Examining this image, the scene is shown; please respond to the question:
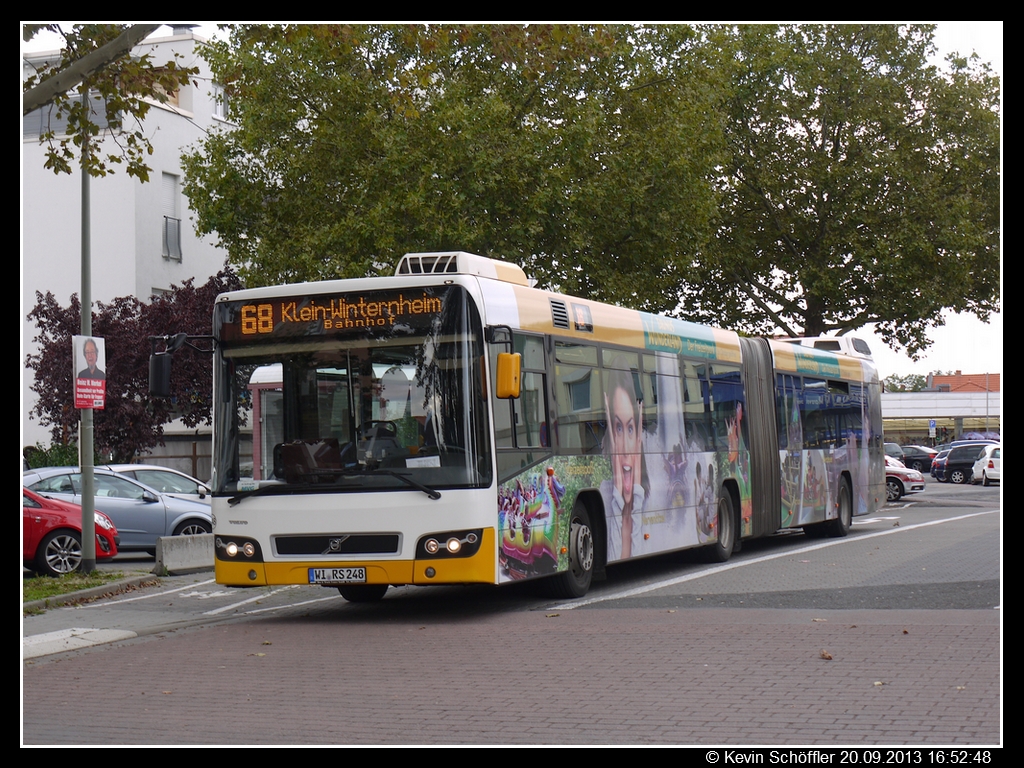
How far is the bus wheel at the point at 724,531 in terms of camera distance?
17891 millimetres

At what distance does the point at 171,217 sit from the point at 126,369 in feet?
21.8

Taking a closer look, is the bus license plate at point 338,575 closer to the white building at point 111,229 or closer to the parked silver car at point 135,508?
the parked silver car at point 135,508

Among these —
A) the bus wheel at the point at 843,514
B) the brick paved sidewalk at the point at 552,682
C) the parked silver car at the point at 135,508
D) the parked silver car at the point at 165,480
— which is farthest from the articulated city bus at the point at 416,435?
the bus wheel at the point at 843,514

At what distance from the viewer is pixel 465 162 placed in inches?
980

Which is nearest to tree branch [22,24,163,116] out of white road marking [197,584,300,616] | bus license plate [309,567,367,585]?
bus license plate [309,567,367,585]

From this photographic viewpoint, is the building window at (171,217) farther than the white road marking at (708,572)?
Yes

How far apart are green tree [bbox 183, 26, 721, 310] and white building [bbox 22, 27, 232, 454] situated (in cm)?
964

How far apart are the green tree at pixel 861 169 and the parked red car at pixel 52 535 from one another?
2261 cm

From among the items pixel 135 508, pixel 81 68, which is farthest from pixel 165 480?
pixel 81 68

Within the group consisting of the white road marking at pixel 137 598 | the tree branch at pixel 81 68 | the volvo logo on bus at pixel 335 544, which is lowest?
the white road marking at pixel 137 598

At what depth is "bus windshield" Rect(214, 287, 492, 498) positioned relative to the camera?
12.0 meters

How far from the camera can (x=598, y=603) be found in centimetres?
1353
